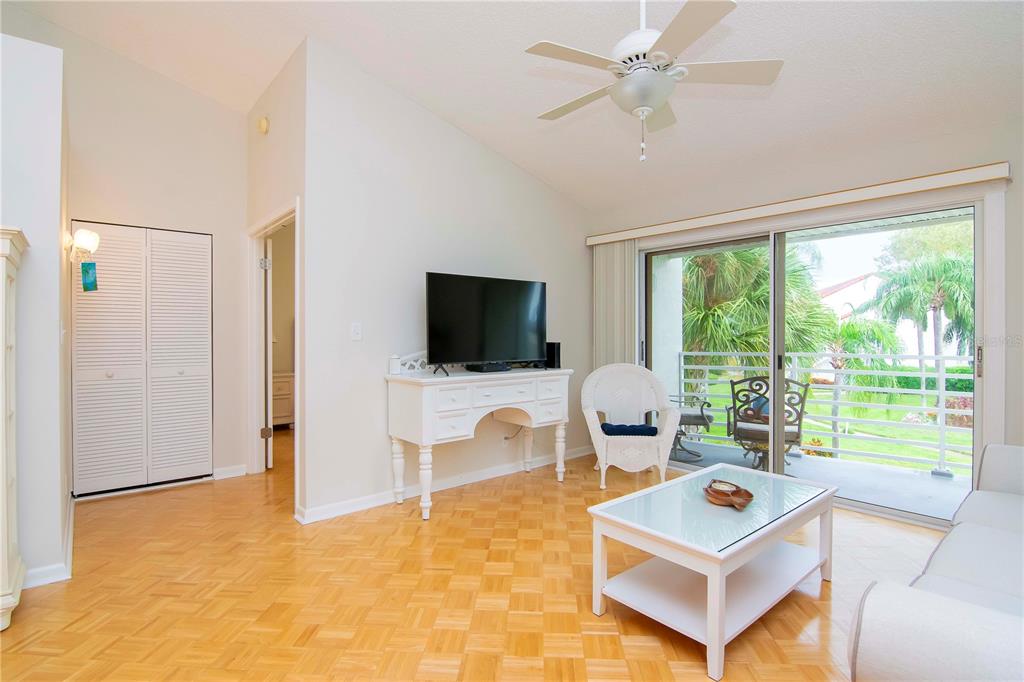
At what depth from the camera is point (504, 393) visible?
11.4 feet

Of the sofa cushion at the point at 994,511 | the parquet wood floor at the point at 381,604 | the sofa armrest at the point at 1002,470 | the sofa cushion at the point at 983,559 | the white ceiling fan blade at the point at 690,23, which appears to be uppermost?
the white ceiling fan blade at the point at 690,23

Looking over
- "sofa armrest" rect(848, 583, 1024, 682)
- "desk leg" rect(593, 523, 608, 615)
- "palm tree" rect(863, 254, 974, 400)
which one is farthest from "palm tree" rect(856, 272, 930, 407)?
"sofa armrest" rect(848, 583, 1024, 682)

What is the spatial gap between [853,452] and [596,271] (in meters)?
2.49

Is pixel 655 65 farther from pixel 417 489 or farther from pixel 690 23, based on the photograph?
pixel 417 489

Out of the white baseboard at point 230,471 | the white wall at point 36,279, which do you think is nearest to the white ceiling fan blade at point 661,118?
the white wall at point 36,279

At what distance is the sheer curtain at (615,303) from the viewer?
4.41 m

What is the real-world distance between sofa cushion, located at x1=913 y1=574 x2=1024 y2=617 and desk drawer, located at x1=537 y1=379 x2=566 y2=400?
242 cm

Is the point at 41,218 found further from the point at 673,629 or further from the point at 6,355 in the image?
the point at 673,629

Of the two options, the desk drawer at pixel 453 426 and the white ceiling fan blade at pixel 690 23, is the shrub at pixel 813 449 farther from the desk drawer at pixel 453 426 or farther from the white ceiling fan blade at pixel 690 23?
the white ceiling fan blade at pixel 690 23

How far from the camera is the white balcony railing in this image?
312 centimetres

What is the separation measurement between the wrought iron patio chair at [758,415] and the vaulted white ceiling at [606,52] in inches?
66.2

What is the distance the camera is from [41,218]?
7.27ft

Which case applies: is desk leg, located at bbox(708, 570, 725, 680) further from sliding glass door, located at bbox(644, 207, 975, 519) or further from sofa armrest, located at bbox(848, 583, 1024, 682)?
sliding glass door, located at bbox(644, 207, 975, 519)

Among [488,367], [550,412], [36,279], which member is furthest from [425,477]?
[36,279]
